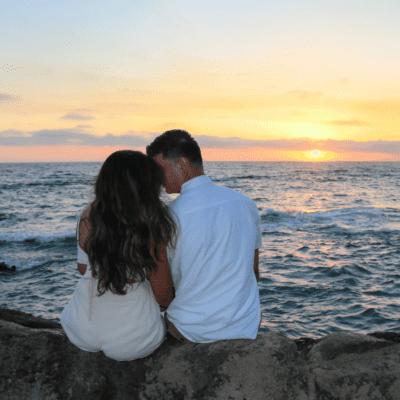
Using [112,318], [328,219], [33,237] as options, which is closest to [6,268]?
[33,237]

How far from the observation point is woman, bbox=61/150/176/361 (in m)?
2.20

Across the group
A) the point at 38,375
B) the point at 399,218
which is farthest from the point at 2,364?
the point at 399,218

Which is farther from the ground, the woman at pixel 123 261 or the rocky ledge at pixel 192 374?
the woman at pixel 123 261

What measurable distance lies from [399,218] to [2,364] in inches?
780

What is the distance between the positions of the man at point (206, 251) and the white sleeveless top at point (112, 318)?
8.0 inches

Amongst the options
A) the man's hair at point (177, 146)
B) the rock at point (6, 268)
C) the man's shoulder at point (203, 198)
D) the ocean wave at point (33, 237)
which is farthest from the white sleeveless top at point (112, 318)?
the ocean wave at point (33, 237)

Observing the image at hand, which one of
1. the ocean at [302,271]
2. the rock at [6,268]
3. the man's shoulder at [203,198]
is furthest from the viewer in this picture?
the rock at [6,268]

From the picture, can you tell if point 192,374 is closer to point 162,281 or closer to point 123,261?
point 162,281

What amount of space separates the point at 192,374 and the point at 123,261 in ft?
3.28

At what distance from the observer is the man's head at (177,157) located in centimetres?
259

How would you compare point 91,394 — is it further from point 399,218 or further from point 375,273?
point 399,218

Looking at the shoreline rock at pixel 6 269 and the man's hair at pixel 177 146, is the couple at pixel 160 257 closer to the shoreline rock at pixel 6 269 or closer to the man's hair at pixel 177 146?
the man's hair at pixel 177 146

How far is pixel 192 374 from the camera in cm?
263

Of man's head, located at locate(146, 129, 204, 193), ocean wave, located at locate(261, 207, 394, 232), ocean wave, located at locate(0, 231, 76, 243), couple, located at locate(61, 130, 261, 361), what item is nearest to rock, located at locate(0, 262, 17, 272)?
ocean wave, located at locate(0, 231, 76, 243)
